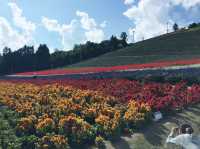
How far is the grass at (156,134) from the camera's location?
1459 cm

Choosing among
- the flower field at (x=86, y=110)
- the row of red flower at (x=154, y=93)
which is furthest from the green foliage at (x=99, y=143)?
the row of red flower at (x=154, y=93)

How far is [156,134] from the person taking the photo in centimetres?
1560

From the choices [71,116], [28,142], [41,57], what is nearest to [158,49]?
[41,57]

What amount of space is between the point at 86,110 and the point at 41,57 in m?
79.3

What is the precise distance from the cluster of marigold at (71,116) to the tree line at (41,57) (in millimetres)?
72078

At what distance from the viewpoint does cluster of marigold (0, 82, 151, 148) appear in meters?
14.8

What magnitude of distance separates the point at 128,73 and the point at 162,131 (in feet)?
45.4

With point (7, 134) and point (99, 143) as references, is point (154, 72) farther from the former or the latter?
point (7, 134)

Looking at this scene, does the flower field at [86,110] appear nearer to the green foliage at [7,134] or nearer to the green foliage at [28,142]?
the green foliage at [28,142]

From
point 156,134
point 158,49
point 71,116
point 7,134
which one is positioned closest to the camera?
point 7,134

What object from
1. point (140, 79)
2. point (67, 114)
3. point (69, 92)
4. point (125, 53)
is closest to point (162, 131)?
point (67, 114)

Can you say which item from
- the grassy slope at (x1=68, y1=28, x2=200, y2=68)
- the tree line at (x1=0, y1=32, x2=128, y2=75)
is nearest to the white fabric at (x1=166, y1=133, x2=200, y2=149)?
the grassy slope at (x1=68, y1=28, x2=200, y2=68)

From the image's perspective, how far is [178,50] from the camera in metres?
74.9

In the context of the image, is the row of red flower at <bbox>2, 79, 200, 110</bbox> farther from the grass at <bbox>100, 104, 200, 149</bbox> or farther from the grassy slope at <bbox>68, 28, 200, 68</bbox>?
the grassy slope at <bbox>68, 28, 200, 68</bbox>
